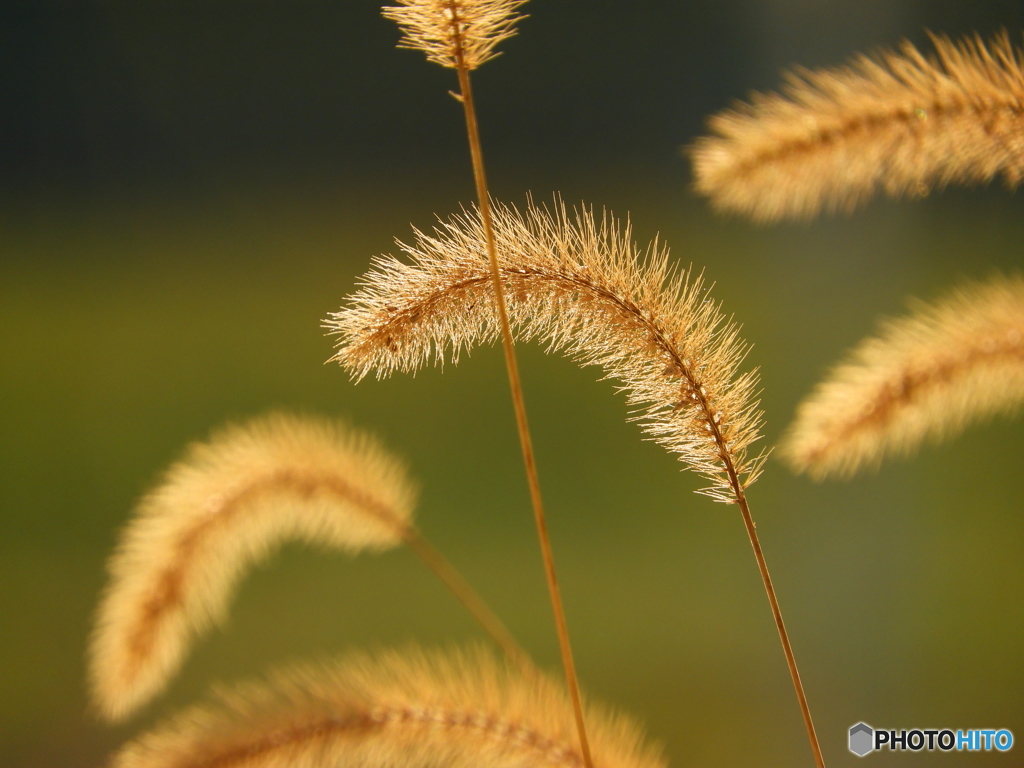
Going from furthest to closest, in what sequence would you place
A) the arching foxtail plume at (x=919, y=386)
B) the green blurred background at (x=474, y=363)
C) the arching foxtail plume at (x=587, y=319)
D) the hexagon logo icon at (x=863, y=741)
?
the green blurred background at (x=474, y=363), the hexagon logo icon at (x=863, y=741), the arching foxtail plume at (x=919, y=386), the arching foxtail plume at (x=587, y=319)

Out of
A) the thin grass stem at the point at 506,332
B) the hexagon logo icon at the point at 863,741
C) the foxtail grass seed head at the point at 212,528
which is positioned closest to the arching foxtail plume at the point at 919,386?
the thin grass stem at the point at 506,332

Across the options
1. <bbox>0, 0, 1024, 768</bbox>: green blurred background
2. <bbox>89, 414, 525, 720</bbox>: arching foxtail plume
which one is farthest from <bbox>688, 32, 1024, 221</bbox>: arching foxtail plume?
<bbox>0, 0, 1024, 768</bbox>: green blurred background

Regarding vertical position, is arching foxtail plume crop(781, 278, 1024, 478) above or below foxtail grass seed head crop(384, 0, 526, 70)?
below

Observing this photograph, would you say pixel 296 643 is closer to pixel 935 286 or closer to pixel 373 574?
pixel 373 574

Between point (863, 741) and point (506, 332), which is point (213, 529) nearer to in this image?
point (506, 332)

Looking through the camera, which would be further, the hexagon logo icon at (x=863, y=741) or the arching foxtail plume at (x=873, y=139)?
the hexagon logo icon at (x=863, y=741)

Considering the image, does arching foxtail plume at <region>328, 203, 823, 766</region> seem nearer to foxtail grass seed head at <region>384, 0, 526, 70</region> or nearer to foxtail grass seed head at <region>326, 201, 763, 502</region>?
foxtail grass seed head at <region>326, 201, 763, 502</region>

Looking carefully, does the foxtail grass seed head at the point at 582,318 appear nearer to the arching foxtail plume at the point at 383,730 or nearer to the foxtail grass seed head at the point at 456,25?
the foxtail grass seed head at the point at 456,25
